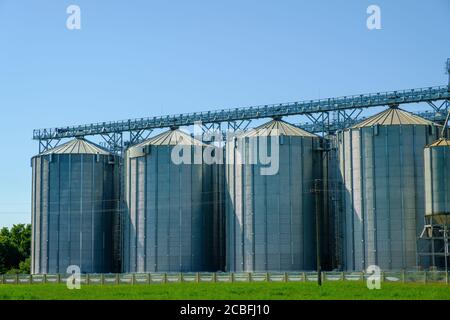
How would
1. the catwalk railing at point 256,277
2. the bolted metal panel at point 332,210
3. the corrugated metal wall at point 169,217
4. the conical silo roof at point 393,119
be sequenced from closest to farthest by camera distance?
the catwalk railing at point 256,277 < the conical silo roof at point 393,119 < the bolted metal panel at point 332,210 < the corrugated metal wall at point 169,217

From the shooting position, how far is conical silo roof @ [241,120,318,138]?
96688mm

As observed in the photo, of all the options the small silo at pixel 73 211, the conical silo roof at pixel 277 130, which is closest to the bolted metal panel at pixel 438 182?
the conical silo roof at pixel 277 130

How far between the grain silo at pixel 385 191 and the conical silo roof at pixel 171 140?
21.2 meters

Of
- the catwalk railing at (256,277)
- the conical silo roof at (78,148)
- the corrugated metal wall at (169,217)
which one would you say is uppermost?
the conical silo roof at (78,148)

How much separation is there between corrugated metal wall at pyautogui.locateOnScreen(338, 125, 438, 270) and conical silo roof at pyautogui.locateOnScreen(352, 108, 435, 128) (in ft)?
2.48

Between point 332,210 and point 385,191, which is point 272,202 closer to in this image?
point 332,210

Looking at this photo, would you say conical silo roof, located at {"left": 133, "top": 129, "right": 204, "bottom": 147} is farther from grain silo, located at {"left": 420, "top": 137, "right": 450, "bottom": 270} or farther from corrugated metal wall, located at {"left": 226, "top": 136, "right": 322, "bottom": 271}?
grain silo, located at {"left": 420, "top": 137, "right": 450, "bottom": 270}

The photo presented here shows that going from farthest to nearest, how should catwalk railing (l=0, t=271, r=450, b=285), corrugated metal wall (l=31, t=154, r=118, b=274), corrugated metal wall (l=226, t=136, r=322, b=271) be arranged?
1. corrugated metal wall (l=31, t=154, r=118, b=274)
2. corrugated metal wall (l=226, t=136, r=322, b=271)
3. catwalk railing (l=0, t=271, r=450, b=285)

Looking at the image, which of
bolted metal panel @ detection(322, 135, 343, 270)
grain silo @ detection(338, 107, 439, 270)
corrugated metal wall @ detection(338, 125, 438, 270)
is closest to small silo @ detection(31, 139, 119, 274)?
bolted metal panel @ detection(322, 135, 343, 270)

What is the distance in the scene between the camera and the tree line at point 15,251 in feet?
466

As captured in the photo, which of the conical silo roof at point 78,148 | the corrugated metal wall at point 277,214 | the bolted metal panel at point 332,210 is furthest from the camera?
the conical silo roof at point 78,148

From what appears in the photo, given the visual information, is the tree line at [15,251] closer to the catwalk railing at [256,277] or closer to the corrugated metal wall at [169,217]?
the corrugated metal wall at [169,217]
